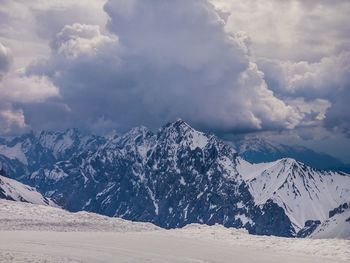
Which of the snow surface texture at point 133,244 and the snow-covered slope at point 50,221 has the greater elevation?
the snow-covered slope at point 50,221

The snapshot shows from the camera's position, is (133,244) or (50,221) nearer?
(133,244)

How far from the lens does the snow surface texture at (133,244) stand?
35938mm

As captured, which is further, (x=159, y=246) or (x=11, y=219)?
(x=11, y=219)

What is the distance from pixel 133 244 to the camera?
142 feet

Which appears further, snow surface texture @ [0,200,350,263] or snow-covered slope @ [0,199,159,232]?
snow-covered slope @ [0,199,159,232]

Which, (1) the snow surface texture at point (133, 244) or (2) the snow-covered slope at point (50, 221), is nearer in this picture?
(1) the snow surface texture at point (133, 244)

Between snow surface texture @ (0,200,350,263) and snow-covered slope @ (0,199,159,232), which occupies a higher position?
snow-covered slope @ (0,199,159,232)

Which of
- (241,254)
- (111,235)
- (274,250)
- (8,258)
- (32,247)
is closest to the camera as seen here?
(8,258)

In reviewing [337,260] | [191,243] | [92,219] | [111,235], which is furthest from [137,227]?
[337,260]

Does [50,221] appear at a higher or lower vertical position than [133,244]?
higher

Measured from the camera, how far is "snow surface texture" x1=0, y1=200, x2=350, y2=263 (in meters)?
35.9

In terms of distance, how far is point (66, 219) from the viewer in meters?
59.6

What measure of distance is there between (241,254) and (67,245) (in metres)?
12.9

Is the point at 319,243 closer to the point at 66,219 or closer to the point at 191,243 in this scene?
the point at 191,243
